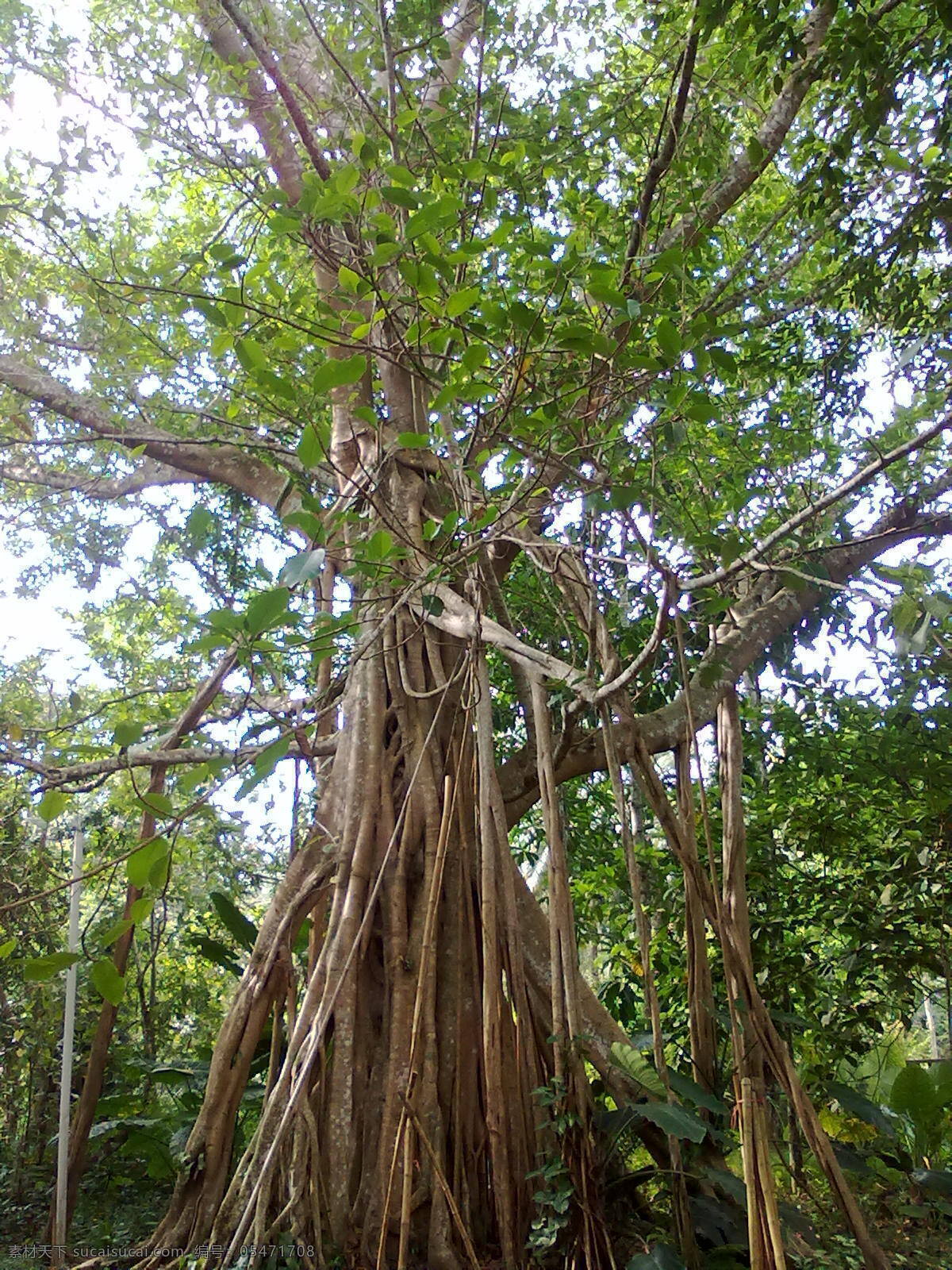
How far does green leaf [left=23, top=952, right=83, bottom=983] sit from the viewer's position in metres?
1.14

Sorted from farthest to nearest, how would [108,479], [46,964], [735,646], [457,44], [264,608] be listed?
[108,479] < [457,44] < [735,646] < [264,608] < [46,964]

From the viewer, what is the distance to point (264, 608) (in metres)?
1.26

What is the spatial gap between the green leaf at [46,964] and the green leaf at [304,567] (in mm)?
654

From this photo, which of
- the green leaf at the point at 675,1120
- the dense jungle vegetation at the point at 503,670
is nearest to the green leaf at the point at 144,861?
the dense jungle vegetation at the point at 503,670

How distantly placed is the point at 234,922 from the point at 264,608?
2.46 m

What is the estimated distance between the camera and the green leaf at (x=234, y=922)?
3.33 meters

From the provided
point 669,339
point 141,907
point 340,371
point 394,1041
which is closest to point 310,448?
point 340,371

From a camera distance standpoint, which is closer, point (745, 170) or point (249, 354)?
point (249, 354)

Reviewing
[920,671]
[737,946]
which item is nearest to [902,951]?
[920,671]

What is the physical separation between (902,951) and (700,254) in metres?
2.68

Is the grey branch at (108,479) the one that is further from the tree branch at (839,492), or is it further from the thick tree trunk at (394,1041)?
the tree branch at (839,492)

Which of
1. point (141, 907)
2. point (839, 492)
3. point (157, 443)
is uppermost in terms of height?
point (157, 443)

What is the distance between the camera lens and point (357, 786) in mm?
3031

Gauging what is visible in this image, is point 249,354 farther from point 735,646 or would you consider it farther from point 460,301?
point 735,646
